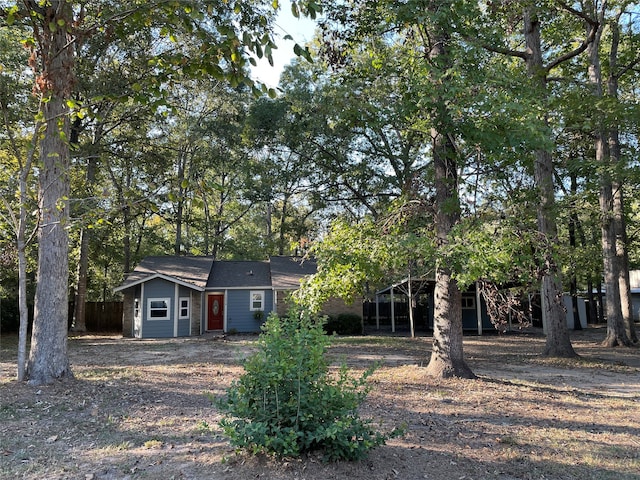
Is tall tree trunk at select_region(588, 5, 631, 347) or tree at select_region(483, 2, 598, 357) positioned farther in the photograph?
tall tree trunk at select_region(588, 5, 631, 347)

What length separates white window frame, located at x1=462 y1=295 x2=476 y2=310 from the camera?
2294 centimetres

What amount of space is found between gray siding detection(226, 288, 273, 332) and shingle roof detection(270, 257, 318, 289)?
2.34ft

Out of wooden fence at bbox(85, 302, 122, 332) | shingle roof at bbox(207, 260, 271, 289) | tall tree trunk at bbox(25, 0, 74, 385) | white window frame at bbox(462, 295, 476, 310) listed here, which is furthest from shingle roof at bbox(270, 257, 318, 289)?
tall tree trunk at bbox(25, 0, 74, 385)

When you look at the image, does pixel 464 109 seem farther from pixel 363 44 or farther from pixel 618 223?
A: pixel 618 223

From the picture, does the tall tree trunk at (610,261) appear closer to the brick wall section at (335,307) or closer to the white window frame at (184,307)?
the brick wall section at (335,307)

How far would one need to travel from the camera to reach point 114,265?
1163 inches

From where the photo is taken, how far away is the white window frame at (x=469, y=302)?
22.9 metres

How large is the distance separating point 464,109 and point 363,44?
320 cm

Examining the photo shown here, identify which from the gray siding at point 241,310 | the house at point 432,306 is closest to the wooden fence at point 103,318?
the gray siding at point 241,310

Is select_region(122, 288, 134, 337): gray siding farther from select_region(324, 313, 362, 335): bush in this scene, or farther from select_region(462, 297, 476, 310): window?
select_region(462, 297, 476, 310): window

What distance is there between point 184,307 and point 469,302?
1353cm

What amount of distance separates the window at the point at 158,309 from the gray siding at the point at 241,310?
2775 mm

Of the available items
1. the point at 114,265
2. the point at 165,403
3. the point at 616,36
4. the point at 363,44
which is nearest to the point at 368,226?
the point at 363,44

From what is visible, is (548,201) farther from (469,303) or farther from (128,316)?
(128,316)
